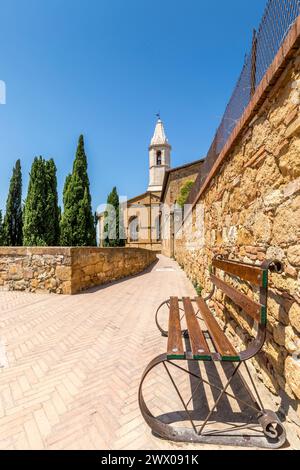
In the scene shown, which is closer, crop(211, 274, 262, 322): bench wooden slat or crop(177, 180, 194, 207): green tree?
crop(211, 274, 262, 322): bench wooden slat

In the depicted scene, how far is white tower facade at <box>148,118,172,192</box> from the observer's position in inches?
1487

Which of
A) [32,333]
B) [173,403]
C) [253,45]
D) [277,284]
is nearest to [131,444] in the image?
[173,403]

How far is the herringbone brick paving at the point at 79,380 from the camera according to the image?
1.47 meters

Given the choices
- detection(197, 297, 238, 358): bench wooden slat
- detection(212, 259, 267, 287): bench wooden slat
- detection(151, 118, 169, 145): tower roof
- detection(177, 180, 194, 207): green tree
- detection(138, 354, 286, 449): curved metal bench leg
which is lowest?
detection(138, 354, 286, 449): curved metal bench leg

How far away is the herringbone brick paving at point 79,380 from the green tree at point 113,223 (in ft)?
66.5

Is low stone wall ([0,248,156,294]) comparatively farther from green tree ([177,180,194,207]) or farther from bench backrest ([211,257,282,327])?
green tree ([177,180,194,207])

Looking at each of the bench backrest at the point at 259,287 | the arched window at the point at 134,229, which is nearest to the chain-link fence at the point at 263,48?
the bench backrest at the point at 259,287

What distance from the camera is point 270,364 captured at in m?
1.77

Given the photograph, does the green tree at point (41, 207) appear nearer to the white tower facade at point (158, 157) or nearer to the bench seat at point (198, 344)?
the bench seat at point (198, 344)

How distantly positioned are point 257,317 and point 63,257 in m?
4.71

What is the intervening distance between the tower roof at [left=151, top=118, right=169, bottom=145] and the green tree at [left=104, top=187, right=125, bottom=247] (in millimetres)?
14794

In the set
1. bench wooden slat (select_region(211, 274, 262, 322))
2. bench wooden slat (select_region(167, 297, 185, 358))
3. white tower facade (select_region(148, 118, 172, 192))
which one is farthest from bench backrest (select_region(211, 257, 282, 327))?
white tower facade (select_region(148, 118, 172, 192))
